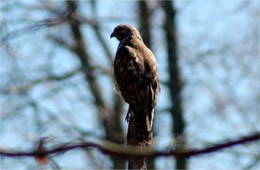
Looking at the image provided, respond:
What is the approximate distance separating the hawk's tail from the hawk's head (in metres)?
1.39

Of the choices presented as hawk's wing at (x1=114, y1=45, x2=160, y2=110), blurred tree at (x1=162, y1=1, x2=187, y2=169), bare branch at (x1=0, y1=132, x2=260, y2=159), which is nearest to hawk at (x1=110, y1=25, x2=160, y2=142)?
hawk's wing at (x1=114, y1=45, x2=160, y2=110)

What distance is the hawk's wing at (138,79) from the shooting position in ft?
20.7

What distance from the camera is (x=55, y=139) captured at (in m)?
1.75

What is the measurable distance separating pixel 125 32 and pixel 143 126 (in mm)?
1897

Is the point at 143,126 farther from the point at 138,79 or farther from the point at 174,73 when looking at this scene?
the point at 174,73

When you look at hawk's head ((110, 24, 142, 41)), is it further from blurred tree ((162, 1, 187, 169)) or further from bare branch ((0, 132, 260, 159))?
blurred tree ((162, 1, 187, 169))

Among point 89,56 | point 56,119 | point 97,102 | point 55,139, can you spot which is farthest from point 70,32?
point 55,139

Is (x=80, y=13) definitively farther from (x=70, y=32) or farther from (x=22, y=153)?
(x=22, y=153)

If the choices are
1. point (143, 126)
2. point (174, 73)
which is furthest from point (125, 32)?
point (174, 73)

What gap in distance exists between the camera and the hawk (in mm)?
6199

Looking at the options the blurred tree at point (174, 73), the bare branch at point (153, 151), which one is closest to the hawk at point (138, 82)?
the bare branch at point (153, 151)

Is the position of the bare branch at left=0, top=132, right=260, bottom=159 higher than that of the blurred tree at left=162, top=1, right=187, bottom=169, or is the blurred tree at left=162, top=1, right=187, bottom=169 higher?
Answer: the bare branch at left=0, top=132, right=260, bottom=159

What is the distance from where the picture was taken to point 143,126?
5930 mm

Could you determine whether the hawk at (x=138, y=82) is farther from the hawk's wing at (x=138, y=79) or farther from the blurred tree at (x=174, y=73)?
the blurred tree at (x=174, y=73)
